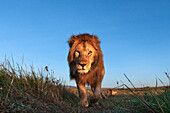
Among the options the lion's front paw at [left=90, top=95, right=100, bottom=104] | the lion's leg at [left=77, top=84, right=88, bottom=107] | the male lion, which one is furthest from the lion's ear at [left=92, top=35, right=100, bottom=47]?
the lion's front paw at [left=90, top=95, right=100, bottom=104]

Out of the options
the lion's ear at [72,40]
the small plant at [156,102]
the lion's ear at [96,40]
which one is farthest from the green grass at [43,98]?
the lion's ear at [96,40]

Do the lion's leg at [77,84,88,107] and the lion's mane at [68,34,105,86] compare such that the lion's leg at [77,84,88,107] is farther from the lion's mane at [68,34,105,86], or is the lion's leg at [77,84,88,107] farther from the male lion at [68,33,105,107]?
the lion's mane at [68,34,105,86]

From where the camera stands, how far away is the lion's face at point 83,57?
164 inches

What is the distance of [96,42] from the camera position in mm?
4938

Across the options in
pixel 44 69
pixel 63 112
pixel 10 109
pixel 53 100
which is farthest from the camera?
pixel 44 69

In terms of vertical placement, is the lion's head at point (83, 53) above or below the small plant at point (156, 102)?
above

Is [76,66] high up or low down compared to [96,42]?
down

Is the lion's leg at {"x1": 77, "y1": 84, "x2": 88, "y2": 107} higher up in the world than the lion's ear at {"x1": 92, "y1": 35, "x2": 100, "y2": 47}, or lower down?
lower down

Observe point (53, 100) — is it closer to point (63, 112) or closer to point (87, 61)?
point (63, 112)

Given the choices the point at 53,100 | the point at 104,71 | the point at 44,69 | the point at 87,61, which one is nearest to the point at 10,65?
Answer: the point at 44,69

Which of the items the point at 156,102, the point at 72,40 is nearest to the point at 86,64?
the point at 72,40

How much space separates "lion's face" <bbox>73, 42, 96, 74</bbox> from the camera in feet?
13.7

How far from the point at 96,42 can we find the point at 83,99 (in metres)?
1.73

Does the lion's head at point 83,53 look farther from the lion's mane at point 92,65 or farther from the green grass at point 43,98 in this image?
the green grass at point 43,98
